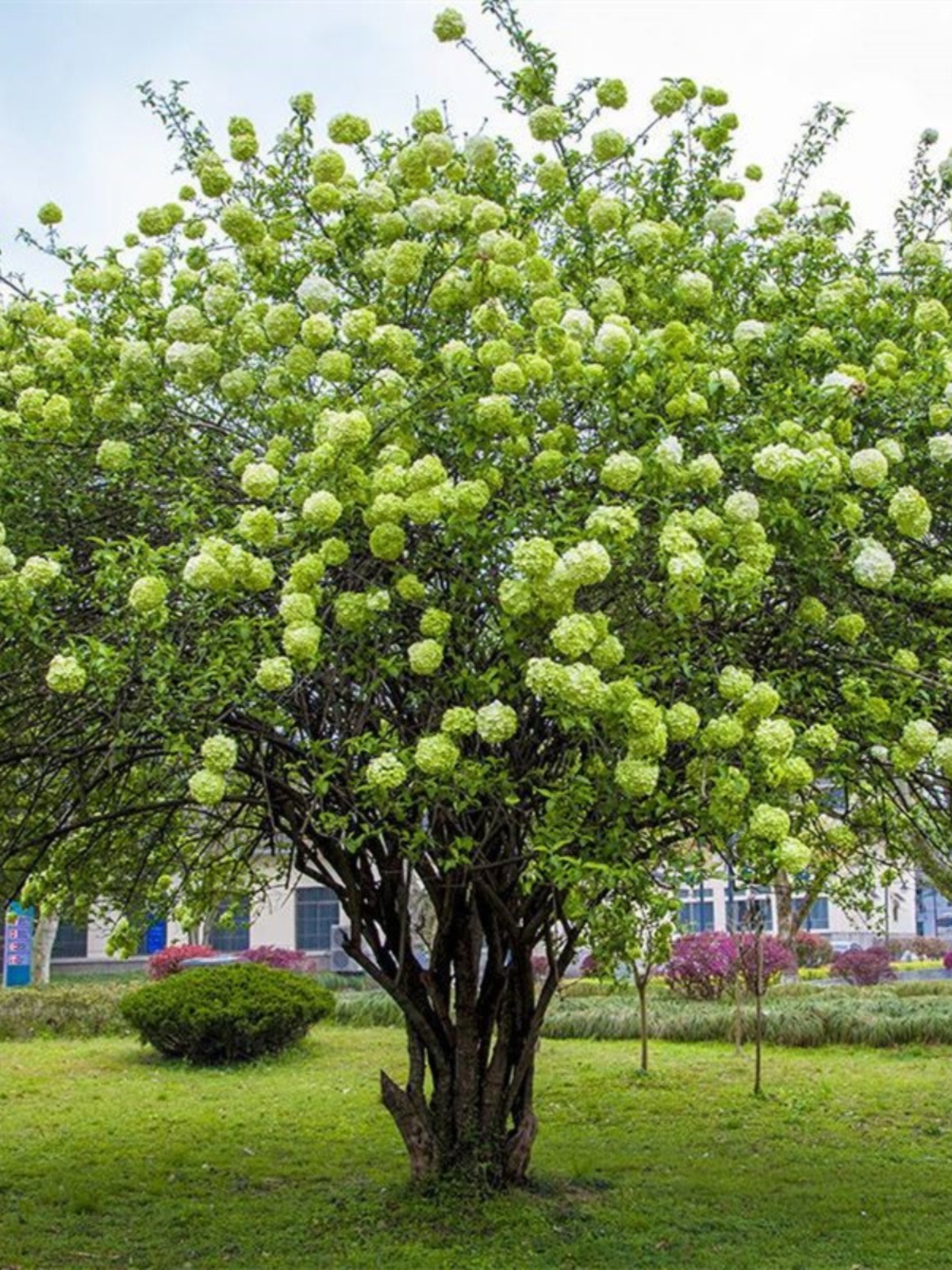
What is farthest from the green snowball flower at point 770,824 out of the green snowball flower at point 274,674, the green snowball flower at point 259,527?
the green snowball flower at point 259,527

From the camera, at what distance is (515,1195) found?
29.1ft

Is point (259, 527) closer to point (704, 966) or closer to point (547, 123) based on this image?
point (547, 123)

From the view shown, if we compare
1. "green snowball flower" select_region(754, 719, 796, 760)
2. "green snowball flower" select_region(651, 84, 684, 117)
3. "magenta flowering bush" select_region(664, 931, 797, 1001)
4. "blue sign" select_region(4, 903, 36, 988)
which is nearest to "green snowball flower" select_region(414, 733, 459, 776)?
"green snowball flower" select_region(754, 719, 796, 760)

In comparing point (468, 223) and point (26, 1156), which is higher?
point (468, 223)

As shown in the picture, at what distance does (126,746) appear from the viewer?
6.82 meters

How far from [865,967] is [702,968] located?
743cm

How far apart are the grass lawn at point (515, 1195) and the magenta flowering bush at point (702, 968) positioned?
4.98m

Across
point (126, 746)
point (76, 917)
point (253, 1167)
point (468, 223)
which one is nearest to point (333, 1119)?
point (253, 1167)

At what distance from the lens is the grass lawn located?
26.2 feet

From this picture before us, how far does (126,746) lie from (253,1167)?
5307mm

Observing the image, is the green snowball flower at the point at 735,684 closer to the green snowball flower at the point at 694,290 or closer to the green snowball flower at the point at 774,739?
Answer: the green snowball flower at the point at 774,739

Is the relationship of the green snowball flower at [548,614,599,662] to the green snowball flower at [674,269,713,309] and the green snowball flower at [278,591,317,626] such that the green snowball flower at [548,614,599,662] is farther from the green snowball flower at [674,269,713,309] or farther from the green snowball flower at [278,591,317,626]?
the green snowball flower at [674,269,713,309]

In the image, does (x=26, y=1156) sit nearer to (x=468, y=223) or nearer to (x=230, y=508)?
(x=230, y=508)

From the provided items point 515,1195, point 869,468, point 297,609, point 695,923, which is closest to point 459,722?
point 297,609
